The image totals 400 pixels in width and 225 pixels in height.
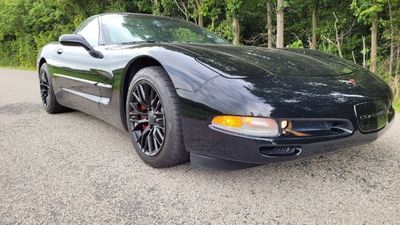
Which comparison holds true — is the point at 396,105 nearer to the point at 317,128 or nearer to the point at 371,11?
the point at 371,11

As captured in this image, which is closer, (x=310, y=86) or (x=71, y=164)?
(x=310, y=86)

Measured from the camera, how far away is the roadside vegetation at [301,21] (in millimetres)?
7254

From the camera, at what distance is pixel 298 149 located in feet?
6.62

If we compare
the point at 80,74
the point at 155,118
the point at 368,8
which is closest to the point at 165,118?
the point at 155,118

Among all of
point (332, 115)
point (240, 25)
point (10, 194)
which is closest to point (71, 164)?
point (10, 194)

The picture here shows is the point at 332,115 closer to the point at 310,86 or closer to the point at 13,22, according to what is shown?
the point at 310,86

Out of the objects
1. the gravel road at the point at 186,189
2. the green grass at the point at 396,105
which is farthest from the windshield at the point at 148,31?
the green grass at the point at 396,105

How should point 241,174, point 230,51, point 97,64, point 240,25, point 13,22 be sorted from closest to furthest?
point 241,174 → point 230,51 → point 97,64 → point 240,25 → point 13,22

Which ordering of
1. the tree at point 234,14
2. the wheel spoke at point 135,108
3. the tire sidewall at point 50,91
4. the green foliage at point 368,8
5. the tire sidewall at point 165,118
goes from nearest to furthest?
the tire sidewall at point 165,118
the wheel spoke at point 135,108
the tire sidewall at point 50,91
the green foliage at point 368,8
the tree at point 234,14

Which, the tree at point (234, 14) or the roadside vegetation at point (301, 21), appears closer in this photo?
the roadside vegetation at point (301, 21)

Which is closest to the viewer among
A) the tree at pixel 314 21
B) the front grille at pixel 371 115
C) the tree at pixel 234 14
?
the front grille at pixel 371 115

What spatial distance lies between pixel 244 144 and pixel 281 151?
0.21 meters

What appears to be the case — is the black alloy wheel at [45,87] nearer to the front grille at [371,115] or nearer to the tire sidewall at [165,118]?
the tire sidewall at [165,118]

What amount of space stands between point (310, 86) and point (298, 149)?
1.29 feet
